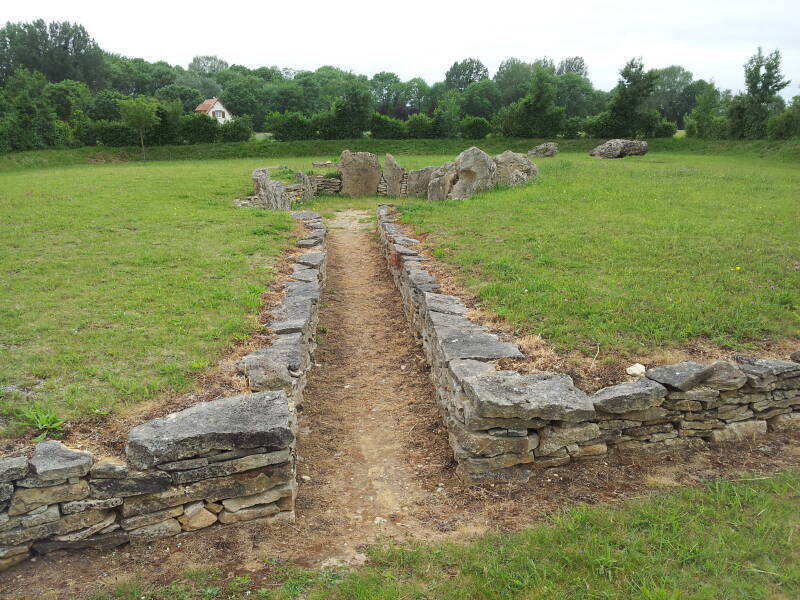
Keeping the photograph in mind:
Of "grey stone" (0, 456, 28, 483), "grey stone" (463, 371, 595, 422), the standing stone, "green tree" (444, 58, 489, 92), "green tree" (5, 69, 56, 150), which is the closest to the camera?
"grey stone" (0, 456, 28, 483)

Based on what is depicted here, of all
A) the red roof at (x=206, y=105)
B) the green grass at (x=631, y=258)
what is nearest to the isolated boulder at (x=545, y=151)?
the green grass at (x=631, y=258)

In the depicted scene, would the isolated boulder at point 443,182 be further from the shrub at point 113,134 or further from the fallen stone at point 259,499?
the shrub at point 113,134

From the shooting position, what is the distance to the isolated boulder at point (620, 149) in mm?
27953

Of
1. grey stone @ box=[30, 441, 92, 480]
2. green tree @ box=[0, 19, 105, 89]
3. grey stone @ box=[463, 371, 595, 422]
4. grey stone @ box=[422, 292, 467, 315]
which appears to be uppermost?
green tree @ box=[0, 19, 105, 89]

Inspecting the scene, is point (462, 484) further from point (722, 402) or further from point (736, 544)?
point (722, 402)

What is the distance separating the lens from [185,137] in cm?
3491

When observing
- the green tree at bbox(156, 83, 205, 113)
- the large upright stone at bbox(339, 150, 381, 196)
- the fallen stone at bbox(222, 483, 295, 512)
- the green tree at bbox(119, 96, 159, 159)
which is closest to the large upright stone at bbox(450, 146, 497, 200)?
the large upright stone at bbox(339, 150, 381, 196)

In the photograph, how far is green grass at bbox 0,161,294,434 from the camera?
189 inches

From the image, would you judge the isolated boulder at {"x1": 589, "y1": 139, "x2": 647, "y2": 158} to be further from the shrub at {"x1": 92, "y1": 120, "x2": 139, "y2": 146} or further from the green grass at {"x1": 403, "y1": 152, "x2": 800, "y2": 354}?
the shrub at {"x1": 92, "y1": 120, "x2": 139, "y2": 146}

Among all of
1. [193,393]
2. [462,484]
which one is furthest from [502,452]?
[193,393]

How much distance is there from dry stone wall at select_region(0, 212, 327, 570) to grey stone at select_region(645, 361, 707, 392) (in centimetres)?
311

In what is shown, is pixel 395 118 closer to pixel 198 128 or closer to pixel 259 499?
pixel 198 128

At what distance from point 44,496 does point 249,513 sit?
127 centimetres

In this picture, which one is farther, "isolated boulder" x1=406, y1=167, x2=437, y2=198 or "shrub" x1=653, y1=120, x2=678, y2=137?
"shrub" x1=653, y1=120, x2=678, y2=137
